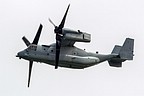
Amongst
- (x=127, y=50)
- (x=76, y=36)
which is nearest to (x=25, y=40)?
(x=76, y=36)

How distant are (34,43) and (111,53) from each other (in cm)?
1405

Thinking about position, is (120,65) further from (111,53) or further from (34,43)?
(34,43)

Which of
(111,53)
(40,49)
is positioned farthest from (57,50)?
(111,53)

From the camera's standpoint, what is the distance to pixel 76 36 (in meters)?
84.8

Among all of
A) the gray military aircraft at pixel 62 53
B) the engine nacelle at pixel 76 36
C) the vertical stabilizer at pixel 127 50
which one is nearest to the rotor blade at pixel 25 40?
the gray military aircraft at pixel 62 53

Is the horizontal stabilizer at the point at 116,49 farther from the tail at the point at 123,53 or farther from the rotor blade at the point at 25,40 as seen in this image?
the rotor blade at the point at 25,40

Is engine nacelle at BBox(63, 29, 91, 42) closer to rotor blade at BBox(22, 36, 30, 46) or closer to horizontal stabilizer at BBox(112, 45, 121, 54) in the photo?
rotor blade at BBox(22, 36, 30, 46)

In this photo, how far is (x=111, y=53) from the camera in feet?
314

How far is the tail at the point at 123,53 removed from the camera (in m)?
93.9

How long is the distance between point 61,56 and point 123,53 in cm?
1190

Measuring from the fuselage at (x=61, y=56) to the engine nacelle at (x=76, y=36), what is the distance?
165 inches

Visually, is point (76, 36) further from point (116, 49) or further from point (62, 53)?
point (116, 49)

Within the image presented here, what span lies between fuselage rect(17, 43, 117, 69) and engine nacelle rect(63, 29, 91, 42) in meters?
4.18

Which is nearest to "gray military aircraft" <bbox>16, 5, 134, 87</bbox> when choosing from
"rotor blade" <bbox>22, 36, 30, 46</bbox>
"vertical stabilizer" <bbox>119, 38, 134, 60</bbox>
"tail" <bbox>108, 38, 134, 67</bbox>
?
"rotor blade" <bbox>22, 36, 30, 46</bbox>
